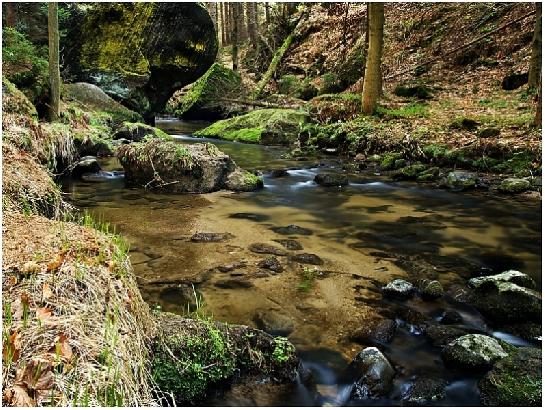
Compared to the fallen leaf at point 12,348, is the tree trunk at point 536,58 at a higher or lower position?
higher

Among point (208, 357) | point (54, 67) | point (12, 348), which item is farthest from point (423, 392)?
point (54, 67)

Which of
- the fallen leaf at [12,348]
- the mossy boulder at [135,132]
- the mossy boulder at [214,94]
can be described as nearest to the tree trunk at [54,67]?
the mossy boulder at [135,132]

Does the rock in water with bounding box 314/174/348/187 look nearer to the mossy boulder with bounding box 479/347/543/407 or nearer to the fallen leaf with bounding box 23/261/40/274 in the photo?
the mossy boulder with bounding box 479/347/543/407

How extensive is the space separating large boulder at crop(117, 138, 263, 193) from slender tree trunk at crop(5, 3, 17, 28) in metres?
10.4

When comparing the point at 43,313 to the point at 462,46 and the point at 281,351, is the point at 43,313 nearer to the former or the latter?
the point at 281,351

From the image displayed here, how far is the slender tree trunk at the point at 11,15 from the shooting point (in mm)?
17422

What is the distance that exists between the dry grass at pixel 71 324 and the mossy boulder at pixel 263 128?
15441mm

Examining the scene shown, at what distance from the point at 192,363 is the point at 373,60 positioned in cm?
1421

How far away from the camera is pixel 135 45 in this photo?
20938mm

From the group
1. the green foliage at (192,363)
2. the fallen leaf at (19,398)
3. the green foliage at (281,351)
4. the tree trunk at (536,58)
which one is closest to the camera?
the fallen leaf at (19,398)

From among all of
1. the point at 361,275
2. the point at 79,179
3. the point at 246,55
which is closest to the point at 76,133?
the point at 79,179

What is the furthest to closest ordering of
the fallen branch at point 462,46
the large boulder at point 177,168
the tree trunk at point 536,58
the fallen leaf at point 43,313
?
the fallen branch at point 462,46, the tree trunk at point 536,58, the large boulder at point 177,168, the fallen leaf at point 43,313

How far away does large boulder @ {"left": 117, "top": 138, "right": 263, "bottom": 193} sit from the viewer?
34.2 feet

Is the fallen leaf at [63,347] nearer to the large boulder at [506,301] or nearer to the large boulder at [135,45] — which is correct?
the large boulder at [506,301]
